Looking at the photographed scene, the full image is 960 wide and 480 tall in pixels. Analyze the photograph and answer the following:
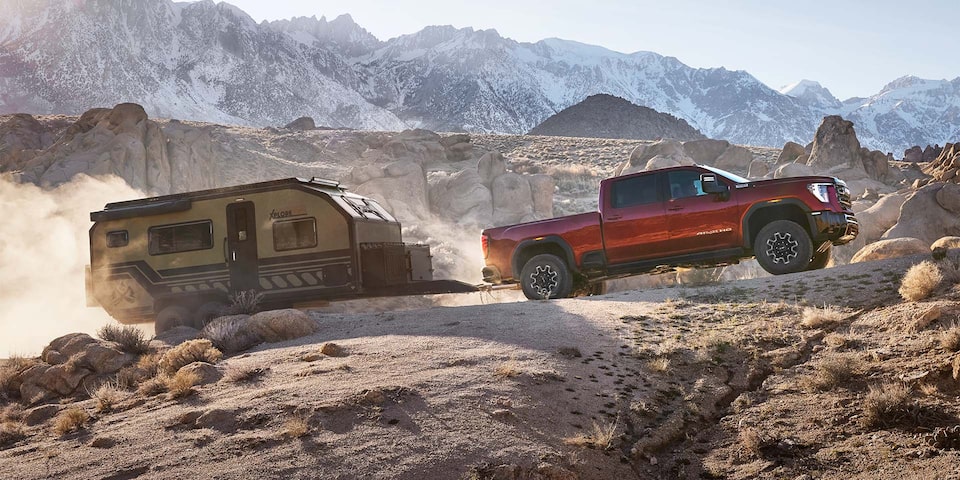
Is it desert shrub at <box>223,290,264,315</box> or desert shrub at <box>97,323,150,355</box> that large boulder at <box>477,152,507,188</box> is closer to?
desert shrub at <box>223,290,264,315</box>

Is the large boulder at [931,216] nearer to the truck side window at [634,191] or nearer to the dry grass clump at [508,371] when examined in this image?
the truck side window at [634,191]

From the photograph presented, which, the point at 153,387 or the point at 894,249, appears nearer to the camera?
the point at 153,387

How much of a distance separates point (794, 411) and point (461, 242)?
27613 mm

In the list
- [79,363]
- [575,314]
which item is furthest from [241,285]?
[575,314]

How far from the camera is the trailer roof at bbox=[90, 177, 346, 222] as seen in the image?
16.6 meters

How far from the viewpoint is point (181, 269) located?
1706cm

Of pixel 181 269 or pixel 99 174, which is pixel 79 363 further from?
pixel 99 174

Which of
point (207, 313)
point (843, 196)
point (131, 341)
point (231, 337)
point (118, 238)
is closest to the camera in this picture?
point (131, 341)

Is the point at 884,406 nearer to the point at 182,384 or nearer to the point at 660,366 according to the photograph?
the point at 660,366

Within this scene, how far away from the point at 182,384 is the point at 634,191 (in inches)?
329

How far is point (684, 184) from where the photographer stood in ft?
45.7

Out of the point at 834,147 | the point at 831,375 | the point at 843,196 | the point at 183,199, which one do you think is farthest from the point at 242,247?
the point at 834,147

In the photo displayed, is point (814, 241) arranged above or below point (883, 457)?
above

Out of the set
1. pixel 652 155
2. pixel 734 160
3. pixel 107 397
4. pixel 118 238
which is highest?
pixel 734 160
